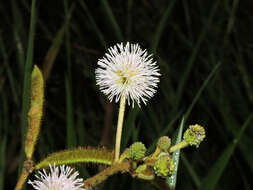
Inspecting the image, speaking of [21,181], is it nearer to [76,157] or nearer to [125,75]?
[76,157]

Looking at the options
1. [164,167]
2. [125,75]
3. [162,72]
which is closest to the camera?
[164,167]

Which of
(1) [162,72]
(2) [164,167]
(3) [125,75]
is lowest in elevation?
(2) [164,167]

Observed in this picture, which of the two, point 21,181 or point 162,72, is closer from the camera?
Answer: point 21,181

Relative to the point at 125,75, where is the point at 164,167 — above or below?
below

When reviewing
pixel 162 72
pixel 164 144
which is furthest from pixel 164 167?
pixel 162 72

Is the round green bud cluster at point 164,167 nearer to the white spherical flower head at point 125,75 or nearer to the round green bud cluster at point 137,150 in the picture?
the round green bud cluster at point 137,150

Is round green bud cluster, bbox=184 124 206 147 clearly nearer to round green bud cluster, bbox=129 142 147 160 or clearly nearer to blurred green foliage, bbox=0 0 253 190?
round green bud cluster, bbox=129 142 147 160

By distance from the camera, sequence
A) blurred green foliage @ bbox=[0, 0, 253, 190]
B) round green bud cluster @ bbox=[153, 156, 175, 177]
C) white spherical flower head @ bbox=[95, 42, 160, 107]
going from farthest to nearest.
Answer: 1. blurred green foliage @ bbox=[0, 0, 253, 190]
2. white spherical flower head @ bbox=[95, 42, 160, 107]
3. round green bud cluster @ bbox=[153, 156, 175, 177]

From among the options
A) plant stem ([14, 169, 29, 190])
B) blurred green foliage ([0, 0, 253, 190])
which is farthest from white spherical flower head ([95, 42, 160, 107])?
blurred green foliage ([0, 0, 253, 190])

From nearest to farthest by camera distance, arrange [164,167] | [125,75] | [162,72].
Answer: [164,167] < [125,75] < [162,72]

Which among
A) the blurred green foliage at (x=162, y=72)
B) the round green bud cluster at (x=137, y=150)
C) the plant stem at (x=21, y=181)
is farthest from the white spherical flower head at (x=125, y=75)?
the blurred green foliage at (x=162, y=72)

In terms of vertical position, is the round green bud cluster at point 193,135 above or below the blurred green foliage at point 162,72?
below

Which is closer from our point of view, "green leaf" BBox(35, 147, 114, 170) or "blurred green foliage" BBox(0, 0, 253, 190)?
"green leaf" BBox(35, 147, 114, 170)

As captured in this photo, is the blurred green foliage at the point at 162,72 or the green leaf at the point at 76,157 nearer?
the green leaf at the point at 76,157
